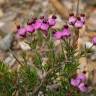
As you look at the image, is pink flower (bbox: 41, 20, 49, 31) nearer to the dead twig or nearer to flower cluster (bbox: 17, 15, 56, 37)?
flower cluster (bbox: 17, 15, 56, 37)

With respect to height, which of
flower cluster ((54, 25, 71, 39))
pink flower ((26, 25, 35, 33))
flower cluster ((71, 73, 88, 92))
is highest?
pink flower ((26, 25, 35, 33))

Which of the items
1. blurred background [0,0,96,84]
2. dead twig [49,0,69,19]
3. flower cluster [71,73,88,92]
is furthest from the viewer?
dead twig [49,0,69,19]

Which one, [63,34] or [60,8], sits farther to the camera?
Result: [60,8]

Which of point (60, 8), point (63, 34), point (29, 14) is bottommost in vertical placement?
point (29, 14)

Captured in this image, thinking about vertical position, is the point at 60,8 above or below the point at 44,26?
below

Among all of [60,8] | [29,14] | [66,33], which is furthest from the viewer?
[29,14]

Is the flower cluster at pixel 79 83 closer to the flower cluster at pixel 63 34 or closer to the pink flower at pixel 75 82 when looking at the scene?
the pink flower at pixel 75 82

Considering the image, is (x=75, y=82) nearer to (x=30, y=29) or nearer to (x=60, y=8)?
(x=30, y=29)

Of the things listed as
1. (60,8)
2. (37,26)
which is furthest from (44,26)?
(60,8)

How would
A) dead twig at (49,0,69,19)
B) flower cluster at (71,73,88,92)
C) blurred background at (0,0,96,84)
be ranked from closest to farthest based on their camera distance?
flower cluster at (71,73,88,92) < blurred background at (0,0,96,84) < dead twig at (49,0,69,19)

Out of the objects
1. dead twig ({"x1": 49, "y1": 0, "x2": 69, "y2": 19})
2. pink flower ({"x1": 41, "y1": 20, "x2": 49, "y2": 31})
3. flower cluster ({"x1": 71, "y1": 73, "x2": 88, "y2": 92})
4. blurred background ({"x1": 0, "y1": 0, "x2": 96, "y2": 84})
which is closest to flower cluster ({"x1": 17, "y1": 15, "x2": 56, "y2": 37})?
pink flower ({"x1": 41, "y1": 20, "x2": 49, "y2": 31})

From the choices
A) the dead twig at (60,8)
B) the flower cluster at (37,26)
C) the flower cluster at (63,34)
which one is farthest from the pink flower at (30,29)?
the dead twig at (60,8)
